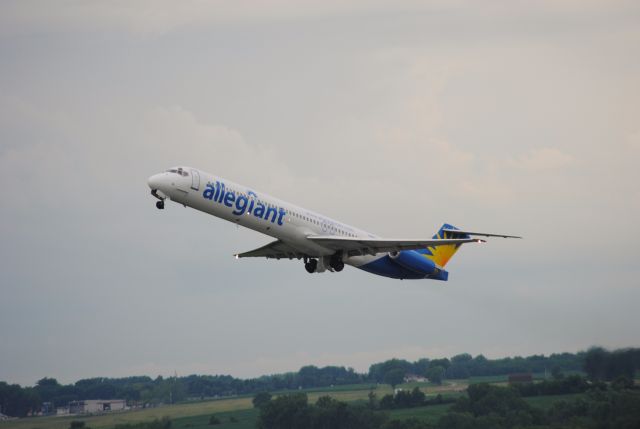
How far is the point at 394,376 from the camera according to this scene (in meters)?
110

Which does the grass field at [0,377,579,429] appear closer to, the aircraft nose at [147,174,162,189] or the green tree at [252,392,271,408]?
the green tree at [252,392,271,408]

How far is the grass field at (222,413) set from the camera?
288 ft

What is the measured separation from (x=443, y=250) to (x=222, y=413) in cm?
2728

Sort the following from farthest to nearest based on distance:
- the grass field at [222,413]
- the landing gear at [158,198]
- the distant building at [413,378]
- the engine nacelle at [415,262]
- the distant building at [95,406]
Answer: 1. the distant building at [413,378]
2. the distant building at [95,406]
3. the grass field at [222,413]
4. the engine nacelle at [415,262]
5. the landing gear at [158,198]

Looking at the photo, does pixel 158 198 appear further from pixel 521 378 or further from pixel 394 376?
pixel 394 376

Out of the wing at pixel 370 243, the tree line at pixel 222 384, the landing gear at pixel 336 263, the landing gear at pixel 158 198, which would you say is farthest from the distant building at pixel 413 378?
the landing gear at pixel 158 198

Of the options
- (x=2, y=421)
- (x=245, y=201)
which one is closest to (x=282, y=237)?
(x=245, y=201)

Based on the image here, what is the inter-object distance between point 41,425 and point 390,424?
3036 cm

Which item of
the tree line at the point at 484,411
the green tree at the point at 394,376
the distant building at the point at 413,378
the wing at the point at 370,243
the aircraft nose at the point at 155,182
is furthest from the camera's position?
the green tree at the point at 394,376

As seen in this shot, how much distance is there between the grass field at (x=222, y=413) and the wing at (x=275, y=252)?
18475 mm

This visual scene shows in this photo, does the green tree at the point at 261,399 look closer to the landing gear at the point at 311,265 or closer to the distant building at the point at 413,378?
the distant building at the point at 413,378

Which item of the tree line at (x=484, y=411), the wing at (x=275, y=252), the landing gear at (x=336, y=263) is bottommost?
the tree line at (x=484, y=411)

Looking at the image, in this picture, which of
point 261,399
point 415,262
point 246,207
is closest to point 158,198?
point 246,207

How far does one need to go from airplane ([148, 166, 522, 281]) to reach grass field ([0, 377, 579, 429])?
Result: 1427 cm
